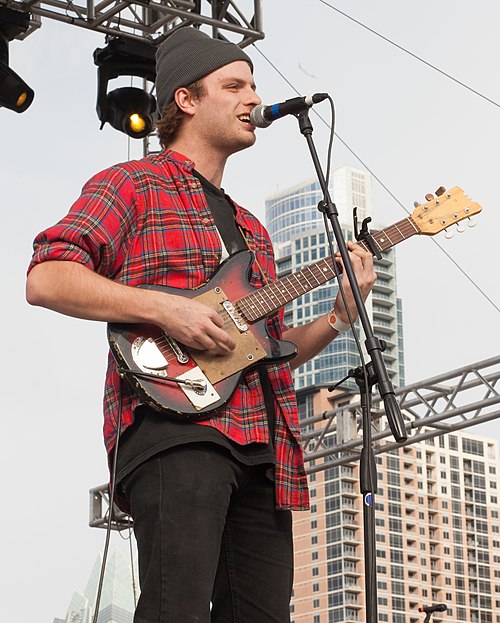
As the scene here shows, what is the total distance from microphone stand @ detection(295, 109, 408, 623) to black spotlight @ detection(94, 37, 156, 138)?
3820mm

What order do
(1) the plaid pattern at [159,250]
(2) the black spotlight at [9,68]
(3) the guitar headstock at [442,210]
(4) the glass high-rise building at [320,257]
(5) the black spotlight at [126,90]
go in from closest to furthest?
(1) the plaid pattern at [159,250]
(3) the guitar headstock at [442,210]
(2) the black spotlight at [9,68]
(5) the black spotlight at [126,90]
(4) the glass high-rise building at [320,257]

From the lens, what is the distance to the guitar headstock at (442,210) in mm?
2785

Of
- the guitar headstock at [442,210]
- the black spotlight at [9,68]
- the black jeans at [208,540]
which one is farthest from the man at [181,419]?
the black spotlight at [9,68]

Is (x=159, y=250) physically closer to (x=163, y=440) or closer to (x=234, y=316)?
(x=234, y=316)

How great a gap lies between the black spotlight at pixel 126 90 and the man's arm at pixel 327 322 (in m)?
3.83

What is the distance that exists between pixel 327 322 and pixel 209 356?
0.37m

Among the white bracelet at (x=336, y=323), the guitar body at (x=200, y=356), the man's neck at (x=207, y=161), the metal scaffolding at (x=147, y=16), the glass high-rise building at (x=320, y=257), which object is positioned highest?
the glass high-rise building at (x=320, y=257)

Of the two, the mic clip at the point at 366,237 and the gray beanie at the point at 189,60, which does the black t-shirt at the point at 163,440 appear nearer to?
the mic clip at the point at 366,237

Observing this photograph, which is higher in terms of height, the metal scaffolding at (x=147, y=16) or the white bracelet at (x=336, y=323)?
the metal scaffolding at (x=147, y=16)

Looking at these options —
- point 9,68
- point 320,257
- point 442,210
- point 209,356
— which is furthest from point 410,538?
point 209,356

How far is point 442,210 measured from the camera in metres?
2.81

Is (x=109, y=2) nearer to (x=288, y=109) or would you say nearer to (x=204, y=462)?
(x=288, y=109)

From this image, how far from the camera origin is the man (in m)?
2.01

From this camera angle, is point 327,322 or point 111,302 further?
point 327,322
